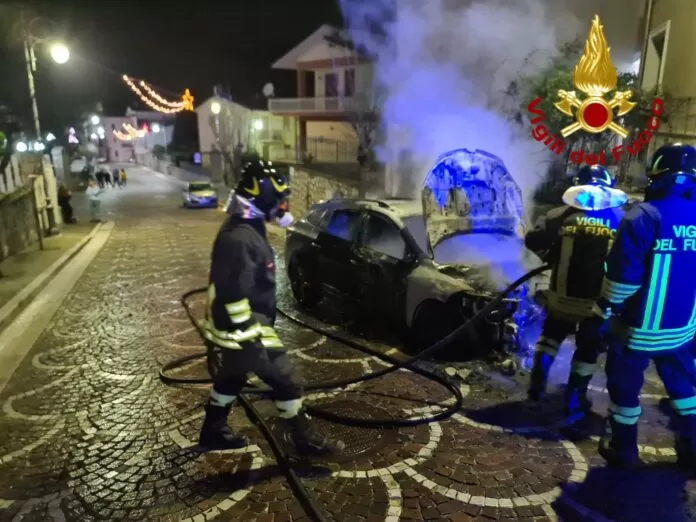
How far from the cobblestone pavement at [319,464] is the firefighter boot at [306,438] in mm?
129

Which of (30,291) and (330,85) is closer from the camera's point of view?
(30,291)

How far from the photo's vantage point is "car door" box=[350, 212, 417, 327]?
6035mm

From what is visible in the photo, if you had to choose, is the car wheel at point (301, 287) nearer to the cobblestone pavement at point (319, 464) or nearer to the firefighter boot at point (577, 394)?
the cobblestone pavement at point (319, 464)

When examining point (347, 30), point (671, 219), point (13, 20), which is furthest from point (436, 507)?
point (347, 30)

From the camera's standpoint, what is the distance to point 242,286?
12.0 feet

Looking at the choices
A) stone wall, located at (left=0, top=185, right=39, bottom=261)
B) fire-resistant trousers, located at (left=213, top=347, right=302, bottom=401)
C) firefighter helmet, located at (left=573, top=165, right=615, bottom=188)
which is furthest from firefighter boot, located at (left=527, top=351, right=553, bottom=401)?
stone wall, located at (left=0, top=185, right=39, bottom=261)

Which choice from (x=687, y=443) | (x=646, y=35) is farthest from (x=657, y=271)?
(x=646, y=35)

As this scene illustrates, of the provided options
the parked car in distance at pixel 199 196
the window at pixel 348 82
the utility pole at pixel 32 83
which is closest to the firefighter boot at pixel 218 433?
the utility pole at pixel 32 83

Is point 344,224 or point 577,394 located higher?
point 344,224

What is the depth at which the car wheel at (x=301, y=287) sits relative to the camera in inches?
306

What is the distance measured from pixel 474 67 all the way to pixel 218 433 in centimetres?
1182

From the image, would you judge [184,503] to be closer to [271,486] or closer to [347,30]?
[271,486]

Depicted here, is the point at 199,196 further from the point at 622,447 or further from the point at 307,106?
the point at 622,447

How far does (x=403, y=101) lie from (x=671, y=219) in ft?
42.4
